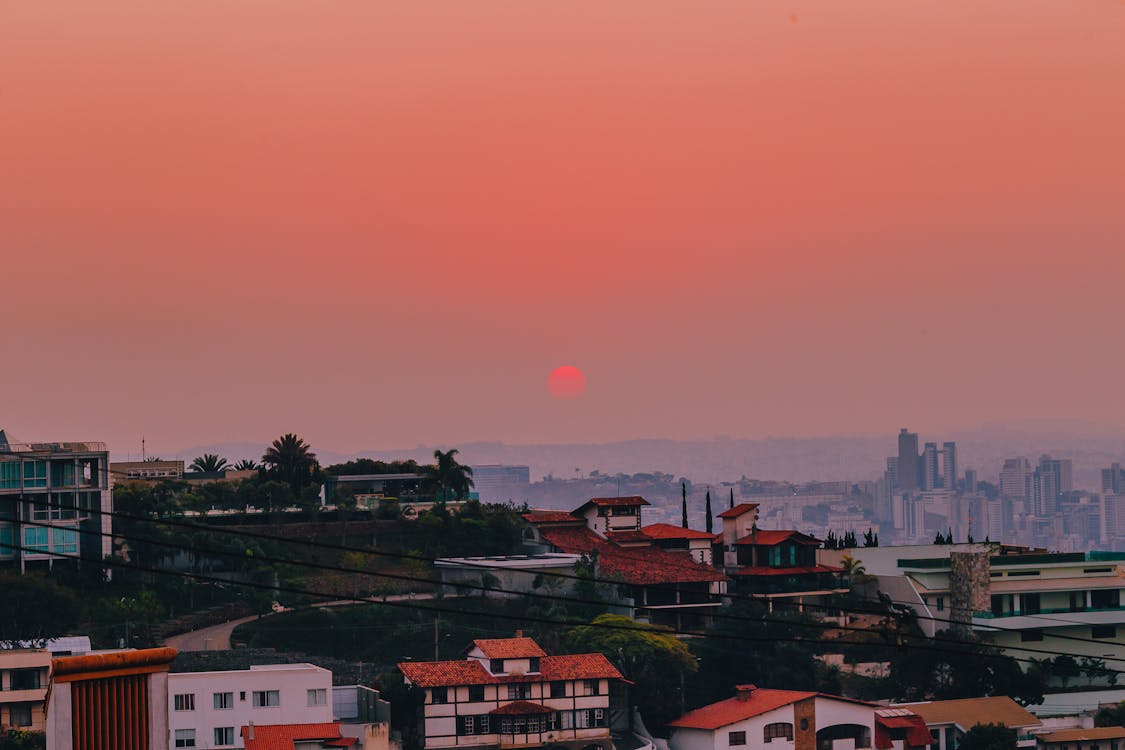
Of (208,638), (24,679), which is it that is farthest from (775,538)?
(24,679)

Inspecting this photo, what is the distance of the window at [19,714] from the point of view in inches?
2275

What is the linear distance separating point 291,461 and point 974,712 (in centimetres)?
3594

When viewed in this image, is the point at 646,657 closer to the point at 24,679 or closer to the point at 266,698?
the point at 266,698

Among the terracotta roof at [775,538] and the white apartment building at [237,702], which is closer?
the white apartment building at [237,702]

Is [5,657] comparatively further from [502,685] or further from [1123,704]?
[1123,704]

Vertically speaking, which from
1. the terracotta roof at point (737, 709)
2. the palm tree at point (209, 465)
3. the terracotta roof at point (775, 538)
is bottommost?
the terracotta roof at point (737, 709)

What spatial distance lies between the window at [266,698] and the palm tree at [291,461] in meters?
30.6

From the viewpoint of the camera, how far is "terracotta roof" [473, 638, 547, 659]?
214 feet

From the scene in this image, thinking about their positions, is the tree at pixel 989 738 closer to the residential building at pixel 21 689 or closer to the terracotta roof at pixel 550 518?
the terracotta roof at pixel 550 518

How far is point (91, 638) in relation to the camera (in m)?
67.6

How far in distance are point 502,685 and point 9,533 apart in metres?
20.1

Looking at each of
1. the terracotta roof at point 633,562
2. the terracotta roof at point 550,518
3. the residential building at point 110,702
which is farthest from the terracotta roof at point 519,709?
the residential building at point 110,702

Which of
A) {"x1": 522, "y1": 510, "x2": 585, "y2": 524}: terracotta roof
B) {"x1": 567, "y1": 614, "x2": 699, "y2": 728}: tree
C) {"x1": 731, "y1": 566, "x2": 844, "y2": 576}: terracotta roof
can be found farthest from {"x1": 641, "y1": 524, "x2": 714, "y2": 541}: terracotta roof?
{"x1": 567, "y1": 614, "x2": 699, "y2": 728}: tree

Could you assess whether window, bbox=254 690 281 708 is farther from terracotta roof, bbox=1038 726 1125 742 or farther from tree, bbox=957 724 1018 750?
terracotta roof, bbox=1038 726 1125 742
